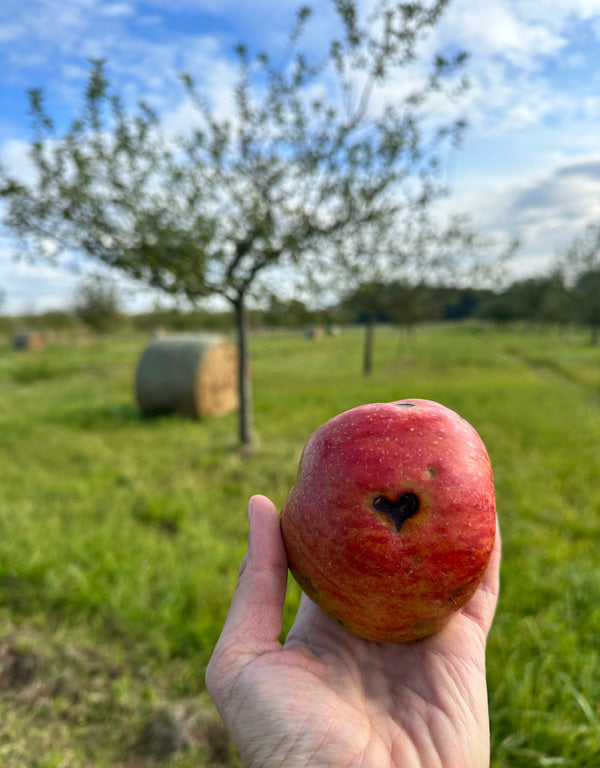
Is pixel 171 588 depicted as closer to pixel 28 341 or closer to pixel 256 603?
pixel 256 603

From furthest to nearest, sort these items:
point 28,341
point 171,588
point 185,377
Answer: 1. point 28,341
2. point 185,377
3. point 171,588

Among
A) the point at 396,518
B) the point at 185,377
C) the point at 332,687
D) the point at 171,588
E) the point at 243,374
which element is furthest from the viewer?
Answer: the point at 185,377

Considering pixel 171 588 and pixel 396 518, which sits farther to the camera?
pixel 171 588

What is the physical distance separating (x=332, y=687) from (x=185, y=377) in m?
9.18

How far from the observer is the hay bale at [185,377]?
409 inches

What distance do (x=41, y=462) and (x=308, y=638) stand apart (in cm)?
661

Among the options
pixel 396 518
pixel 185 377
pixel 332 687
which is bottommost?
pixel 185 377

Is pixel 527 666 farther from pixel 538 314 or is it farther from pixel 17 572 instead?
pixel 538 314

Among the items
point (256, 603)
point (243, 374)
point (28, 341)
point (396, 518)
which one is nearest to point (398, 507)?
point (396, 518)

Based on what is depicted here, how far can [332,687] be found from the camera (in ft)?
5.44

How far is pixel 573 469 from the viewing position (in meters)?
6.86

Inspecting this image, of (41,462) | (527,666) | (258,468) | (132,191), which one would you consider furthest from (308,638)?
(41,462)

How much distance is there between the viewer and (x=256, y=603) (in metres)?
1.68

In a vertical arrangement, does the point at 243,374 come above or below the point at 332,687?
above
